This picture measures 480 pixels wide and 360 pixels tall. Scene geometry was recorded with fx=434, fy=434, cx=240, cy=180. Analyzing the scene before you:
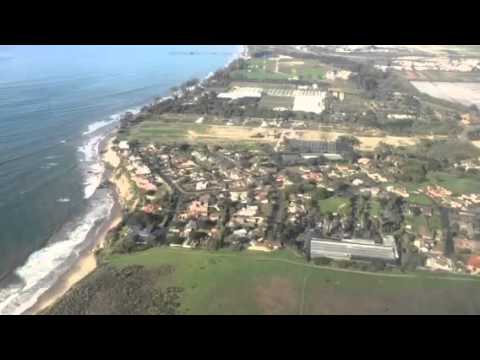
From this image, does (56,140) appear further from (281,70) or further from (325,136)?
(281,70)

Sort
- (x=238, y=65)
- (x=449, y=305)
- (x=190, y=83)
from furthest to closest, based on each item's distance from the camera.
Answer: (x=238, y=65) < (x=190, y=83) < (x=449, y=305)

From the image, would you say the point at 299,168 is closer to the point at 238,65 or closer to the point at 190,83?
the point at 190,83

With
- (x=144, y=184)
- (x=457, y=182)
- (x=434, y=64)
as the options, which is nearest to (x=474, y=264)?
(x=457, y=182)

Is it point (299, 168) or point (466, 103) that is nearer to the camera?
point (299, 168)

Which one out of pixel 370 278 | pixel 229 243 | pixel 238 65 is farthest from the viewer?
pixel 238 65

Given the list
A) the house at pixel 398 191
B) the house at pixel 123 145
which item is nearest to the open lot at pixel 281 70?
the house at pixel 123 145

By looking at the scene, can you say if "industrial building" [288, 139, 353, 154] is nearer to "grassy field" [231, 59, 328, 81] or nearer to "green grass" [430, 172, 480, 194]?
"green grass" [430, 172, 480, 194]
